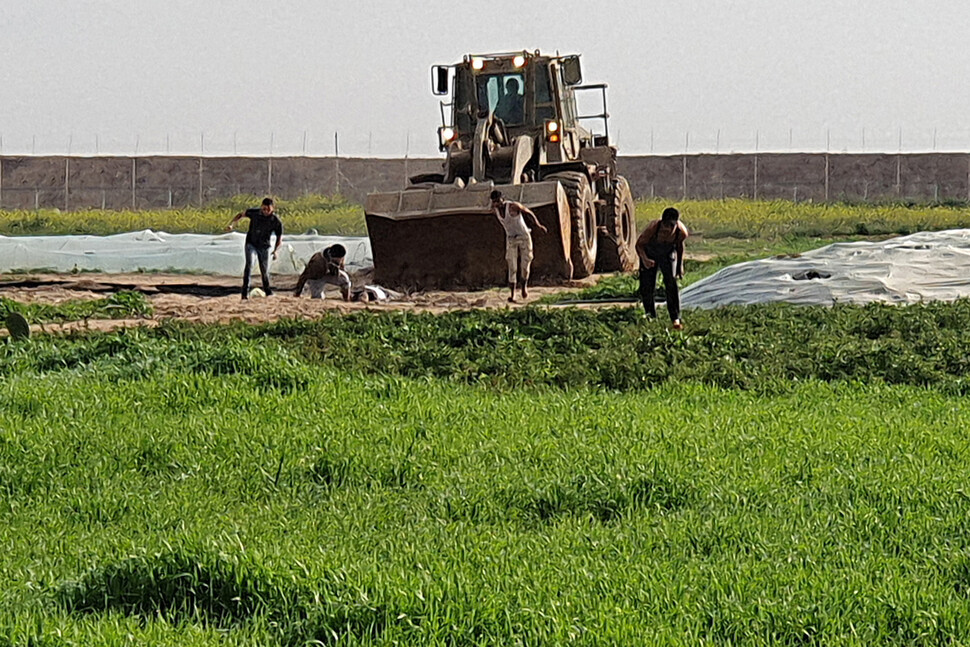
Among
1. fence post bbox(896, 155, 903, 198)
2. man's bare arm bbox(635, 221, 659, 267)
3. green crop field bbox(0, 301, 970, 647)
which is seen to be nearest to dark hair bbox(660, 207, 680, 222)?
man's bare arm bbox(635, 221, 659, 267)

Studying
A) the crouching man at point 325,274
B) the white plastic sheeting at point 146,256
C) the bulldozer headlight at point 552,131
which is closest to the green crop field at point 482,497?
the crouching man at point 325,274

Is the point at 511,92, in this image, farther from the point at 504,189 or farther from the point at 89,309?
the point at 89,309

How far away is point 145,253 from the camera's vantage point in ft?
91.4

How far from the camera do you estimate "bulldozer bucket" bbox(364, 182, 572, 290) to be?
20.6 m

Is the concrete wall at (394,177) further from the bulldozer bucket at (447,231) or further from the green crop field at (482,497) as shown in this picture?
the green crop field at (482,497)

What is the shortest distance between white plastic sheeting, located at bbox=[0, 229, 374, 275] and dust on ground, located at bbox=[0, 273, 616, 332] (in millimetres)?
980

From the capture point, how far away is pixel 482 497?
632cm

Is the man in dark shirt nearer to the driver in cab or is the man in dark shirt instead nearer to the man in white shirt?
the man in white shirt

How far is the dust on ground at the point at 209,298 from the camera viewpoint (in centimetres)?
1631

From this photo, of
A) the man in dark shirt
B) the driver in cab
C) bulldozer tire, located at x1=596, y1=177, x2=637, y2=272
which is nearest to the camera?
the man in dark shirt

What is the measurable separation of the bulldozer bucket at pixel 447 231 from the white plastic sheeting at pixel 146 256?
18.7 ft

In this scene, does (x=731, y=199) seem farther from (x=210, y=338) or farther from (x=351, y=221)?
(x=210, y=338)

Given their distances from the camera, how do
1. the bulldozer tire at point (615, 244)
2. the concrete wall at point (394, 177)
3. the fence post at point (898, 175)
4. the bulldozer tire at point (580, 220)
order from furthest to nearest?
1. the fence post at point (898, 175)
2. the concrete wall at point (394, 177)
3. the bulldozer tire at point (615, 244)
4. the bulldozer tire at point (580, 220)

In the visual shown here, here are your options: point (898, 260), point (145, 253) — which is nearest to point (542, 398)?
point (898, 260)
